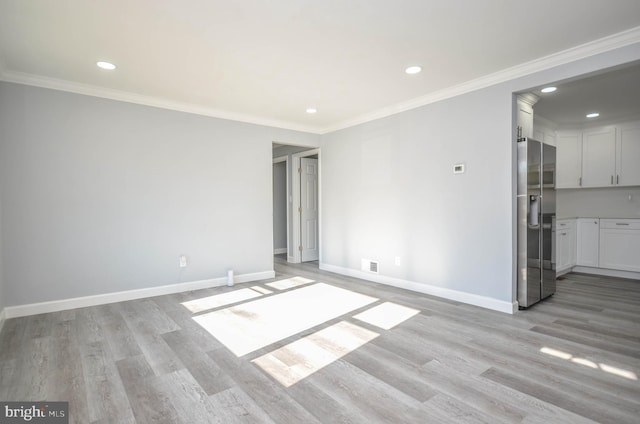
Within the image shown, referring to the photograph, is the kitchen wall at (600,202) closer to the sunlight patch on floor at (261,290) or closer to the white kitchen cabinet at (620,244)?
the white kitchen cabinet at (620,244)

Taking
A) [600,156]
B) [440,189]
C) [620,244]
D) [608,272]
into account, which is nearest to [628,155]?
[600,156]

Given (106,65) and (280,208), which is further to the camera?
(280,208)

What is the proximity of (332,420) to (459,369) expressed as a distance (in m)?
1.05

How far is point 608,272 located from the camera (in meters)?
5.38

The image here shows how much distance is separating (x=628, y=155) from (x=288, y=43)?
5.59 meters

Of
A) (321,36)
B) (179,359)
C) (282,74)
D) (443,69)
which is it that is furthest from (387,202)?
(179,359)

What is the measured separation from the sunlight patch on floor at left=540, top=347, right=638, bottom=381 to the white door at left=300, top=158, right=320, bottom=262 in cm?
471

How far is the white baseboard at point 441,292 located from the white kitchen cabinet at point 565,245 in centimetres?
228

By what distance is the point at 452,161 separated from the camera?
4.00 metres

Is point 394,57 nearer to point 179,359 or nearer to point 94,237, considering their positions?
point 179,359

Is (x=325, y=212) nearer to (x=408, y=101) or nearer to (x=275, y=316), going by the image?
(x=408, y=101)

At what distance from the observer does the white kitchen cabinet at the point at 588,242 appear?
5.45m

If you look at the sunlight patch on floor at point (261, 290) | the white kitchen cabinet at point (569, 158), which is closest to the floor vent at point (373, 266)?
the sunlight patch on floor at point (261, 290)

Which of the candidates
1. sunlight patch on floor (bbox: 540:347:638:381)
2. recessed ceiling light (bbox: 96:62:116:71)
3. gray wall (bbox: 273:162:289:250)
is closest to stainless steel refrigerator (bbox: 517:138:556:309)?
sunlight patch on floor (bbox: 540:347:638:381)
